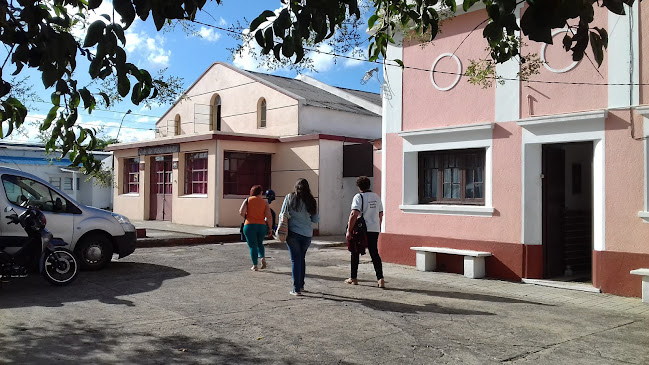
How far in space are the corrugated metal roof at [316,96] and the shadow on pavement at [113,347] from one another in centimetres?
1401

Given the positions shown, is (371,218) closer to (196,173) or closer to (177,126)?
(196,173)

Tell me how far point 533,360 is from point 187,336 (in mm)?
3291

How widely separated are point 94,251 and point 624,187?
8.41 metres

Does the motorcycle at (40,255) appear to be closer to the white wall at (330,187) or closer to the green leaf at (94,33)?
the green leaf at (94,33)

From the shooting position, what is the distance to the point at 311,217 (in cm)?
796

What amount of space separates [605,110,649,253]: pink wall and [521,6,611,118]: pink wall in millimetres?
423

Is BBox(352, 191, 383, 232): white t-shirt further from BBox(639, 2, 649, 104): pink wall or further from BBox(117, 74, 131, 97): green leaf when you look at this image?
BBox(117, 74, 131, 97): green leaf

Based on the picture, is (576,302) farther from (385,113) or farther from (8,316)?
(8,316)

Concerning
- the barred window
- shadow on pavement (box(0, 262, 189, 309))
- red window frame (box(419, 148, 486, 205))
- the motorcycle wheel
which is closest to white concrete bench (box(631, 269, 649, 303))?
red window frame (box(419, 148, 486, 205))

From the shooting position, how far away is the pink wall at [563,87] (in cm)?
841

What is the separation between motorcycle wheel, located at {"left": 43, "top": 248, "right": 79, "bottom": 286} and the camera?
809 centimetres

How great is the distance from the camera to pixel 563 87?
884cm

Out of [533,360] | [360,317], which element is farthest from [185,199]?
[533,360]

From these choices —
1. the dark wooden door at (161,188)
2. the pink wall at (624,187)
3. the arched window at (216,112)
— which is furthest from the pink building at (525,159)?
the arched window at (216,112)
